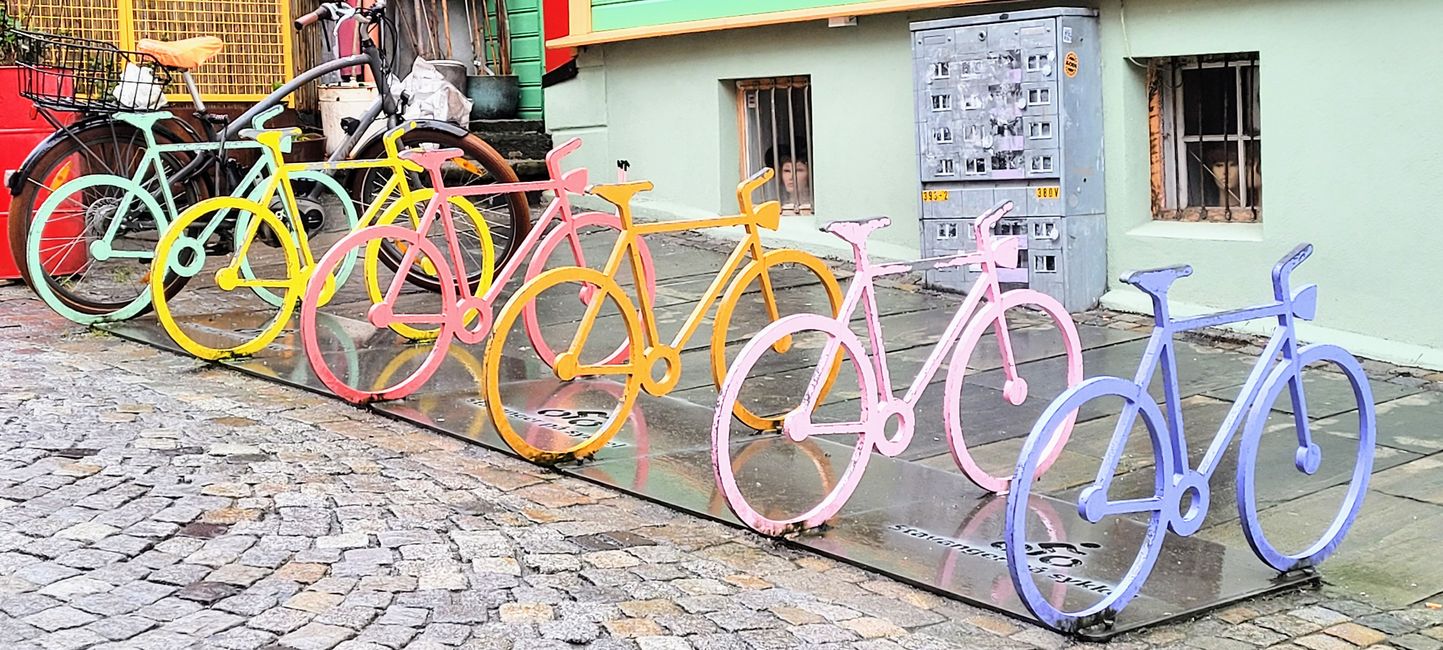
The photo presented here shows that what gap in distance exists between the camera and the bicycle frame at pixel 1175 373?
14.0ft

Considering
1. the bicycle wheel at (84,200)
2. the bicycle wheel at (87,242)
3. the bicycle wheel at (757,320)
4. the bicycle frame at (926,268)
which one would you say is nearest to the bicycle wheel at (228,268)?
the bicycle wheel at (87,242)

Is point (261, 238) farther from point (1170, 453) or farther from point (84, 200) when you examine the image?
point (1170, 453)

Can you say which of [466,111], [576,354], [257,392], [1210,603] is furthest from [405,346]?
[466,111]

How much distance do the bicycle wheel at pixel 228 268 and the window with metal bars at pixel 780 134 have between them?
3880mm

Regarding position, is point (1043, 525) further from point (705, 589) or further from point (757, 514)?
point (705, 589)

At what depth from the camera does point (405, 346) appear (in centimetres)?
801

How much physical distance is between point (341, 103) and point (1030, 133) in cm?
640

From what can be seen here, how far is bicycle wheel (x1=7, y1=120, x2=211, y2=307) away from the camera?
325 inches

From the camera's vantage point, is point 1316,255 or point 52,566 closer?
point 52,566

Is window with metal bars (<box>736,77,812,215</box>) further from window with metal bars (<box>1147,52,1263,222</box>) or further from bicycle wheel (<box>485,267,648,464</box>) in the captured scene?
bicycle wheel (<box>485,267,648,464</box>)

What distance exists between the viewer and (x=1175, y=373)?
450 centimetres

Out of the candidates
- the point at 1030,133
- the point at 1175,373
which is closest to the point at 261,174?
the point at 1030,133

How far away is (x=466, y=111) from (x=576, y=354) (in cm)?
746

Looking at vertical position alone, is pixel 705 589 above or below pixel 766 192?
below
